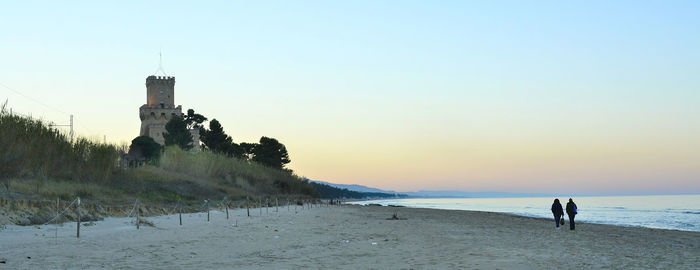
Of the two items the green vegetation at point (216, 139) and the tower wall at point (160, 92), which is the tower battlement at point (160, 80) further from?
the green vegetation at point (216, 139)

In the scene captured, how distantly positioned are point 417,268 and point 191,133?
4406 inches

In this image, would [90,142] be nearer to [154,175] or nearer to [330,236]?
[154,175]

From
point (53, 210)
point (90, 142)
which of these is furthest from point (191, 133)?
point (53, 210)

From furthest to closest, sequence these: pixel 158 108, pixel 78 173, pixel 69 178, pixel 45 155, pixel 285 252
Answer: pixel 158 108 → pixel 78 173 → pixel 69 178 → pixel 45 155 → pixel 285 252

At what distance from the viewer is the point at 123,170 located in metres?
39.3

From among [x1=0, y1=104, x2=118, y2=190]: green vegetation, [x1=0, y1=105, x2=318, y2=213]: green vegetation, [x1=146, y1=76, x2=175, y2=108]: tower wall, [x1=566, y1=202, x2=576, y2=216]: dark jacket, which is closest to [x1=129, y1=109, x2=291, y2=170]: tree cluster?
[x1=146, y1=76, x2=175, y2=108]: tower wall

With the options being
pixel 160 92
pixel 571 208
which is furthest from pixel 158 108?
pixel 571 208

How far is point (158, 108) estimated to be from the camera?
12500 cm

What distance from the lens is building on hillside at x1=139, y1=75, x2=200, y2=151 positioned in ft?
404

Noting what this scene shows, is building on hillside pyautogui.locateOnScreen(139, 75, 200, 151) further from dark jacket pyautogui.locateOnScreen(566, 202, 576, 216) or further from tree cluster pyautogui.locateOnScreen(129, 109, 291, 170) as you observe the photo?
dark jacket pyautogui.locateOnScreen(566, 202, 576, 216)

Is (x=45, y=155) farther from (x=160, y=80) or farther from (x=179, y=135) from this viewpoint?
(x=160, y=80)

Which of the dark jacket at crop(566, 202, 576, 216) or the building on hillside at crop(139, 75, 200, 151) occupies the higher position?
the building on hillside at crop(139, 75, 200, 151)

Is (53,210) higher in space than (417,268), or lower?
higher

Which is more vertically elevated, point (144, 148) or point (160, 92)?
point (160, 92)
